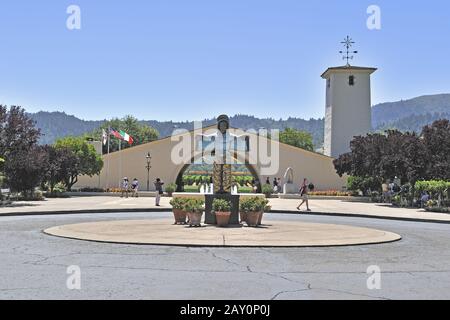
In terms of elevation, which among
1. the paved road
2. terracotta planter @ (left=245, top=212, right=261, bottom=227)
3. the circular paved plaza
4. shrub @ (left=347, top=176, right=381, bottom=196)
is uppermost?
shrub @ (left=347, top=176, right=381, bottom=196)

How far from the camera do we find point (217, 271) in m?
10.6

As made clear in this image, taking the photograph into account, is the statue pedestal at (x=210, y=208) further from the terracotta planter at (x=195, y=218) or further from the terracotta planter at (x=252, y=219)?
the terracotta planter at (x=195, y=218)

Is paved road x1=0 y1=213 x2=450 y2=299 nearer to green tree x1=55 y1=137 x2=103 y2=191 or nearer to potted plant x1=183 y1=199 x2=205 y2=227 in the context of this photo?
potted plant x1=183 y1=199 x2=205 y2=227

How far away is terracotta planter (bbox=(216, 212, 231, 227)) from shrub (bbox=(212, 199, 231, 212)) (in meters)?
0.13

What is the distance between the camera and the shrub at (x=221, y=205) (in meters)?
19.0

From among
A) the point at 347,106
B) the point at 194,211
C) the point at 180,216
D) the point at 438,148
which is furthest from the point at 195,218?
the point at 347,106

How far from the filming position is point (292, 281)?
9656 millimetres

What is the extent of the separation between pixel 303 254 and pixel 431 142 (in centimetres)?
2769

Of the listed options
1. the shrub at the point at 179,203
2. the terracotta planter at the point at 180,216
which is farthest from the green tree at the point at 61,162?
the shrub at the point at 179,203

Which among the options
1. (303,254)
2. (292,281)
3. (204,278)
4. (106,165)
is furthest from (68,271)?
(106,165)

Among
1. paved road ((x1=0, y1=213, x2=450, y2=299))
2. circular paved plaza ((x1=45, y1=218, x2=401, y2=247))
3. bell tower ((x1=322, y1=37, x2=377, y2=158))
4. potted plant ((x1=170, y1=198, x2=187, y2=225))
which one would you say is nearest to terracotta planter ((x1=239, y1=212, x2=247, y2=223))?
circular paved plaza ((x1=45, y1=218, x2=401, y2=247))

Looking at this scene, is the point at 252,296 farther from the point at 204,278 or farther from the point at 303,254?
the point at 303,254

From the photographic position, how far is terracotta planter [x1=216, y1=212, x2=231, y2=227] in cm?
1900

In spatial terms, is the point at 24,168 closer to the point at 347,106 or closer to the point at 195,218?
the point at 195,218
